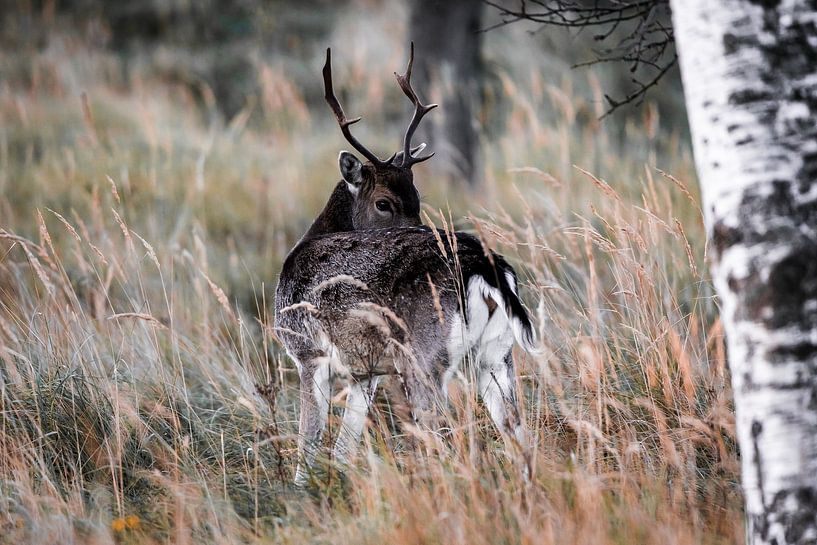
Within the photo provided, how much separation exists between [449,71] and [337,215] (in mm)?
4026

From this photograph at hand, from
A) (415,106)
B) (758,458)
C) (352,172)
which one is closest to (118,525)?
(758,458)

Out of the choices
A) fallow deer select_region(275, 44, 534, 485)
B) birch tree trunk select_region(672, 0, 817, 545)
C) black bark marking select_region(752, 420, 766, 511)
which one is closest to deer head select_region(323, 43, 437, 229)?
fallow deer select_region(275, 44, 534, 485)

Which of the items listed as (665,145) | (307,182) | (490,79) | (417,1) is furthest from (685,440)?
(490,79)

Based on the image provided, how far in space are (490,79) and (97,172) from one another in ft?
22.2

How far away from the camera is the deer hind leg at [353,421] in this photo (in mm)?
3684

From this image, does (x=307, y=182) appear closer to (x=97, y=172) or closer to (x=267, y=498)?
(x=97, y=172)

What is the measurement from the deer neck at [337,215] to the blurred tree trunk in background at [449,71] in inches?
142

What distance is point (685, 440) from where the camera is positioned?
3527 mm

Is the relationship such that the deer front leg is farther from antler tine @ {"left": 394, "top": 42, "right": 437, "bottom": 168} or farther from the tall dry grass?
antler tine @ {"left": 394, "top": 42, "right": 437, "bottom": 168}

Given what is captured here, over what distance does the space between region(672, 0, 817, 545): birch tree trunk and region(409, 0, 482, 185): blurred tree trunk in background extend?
650cm

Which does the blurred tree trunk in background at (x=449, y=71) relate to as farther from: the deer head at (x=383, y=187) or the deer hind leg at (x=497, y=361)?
the deer hind leg at (x=497, y=361)

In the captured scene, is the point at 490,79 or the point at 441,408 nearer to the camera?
the point at 441,408

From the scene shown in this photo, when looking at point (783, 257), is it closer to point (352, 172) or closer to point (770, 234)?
point (770, 234)

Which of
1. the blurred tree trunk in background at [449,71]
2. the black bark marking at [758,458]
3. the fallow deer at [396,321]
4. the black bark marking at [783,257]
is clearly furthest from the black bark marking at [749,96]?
the blurred tree trunk in background at [449,71]
